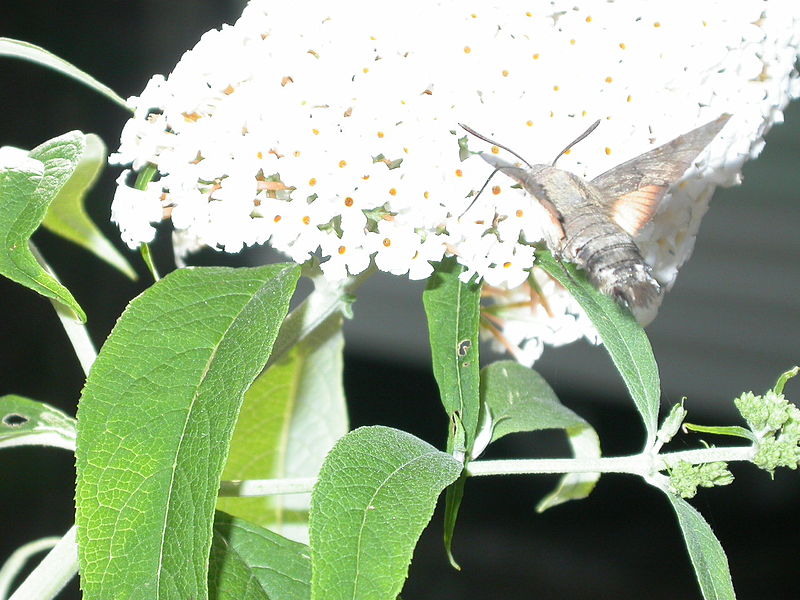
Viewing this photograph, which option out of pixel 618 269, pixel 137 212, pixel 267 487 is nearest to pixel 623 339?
pixel 618 269

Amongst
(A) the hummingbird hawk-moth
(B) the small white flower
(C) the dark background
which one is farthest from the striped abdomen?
(C) the dark background

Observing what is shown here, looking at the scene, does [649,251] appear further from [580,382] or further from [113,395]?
[580,382]

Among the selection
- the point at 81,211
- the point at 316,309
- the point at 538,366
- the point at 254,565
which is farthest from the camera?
the point at 538,366

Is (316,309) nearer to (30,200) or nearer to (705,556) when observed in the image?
(30,200)

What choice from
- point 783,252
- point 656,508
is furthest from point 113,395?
point 783,252

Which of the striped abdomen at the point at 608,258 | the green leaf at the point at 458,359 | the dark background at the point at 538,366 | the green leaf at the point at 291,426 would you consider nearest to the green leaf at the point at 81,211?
the green leaf at the point at 291,426

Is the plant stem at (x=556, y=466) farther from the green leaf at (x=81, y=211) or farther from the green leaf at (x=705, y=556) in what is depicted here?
the green leaf at (x=81, y=211)
